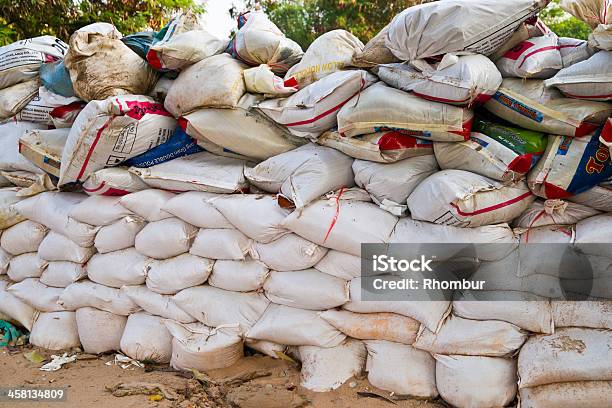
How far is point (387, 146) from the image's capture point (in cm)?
199

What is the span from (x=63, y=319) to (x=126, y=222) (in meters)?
0.69

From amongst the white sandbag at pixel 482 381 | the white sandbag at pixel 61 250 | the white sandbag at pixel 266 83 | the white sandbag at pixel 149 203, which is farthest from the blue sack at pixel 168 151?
the white sandbag at pixel 482 381

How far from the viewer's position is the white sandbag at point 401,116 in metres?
1.88

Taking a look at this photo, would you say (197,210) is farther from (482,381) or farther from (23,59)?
(23,59)

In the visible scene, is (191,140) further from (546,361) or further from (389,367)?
(546,361)

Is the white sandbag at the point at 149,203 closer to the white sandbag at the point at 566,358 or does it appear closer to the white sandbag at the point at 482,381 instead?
the white sandbag at the point at 482,381

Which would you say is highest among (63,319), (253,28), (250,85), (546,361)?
(253,28)

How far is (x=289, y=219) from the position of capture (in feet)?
6.70

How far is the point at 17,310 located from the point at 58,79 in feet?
4.13

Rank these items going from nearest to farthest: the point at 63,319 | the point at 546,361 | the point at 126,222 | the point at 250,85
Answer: the point at 546,361 → the point at 250,85 → the point at 126,222 → the point at 63,319

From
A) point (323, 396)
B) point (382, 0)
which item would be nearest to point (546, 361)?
point (323, 396)

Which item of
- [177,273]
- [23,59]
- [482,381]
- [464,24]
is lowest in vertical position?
[482,381]

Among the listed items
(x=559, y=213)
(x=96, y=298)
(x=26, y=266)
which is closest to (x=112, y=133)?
(x=96, y=298)

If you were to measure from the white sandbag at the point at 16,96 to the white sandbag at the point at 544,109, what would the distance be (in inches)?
94.0
